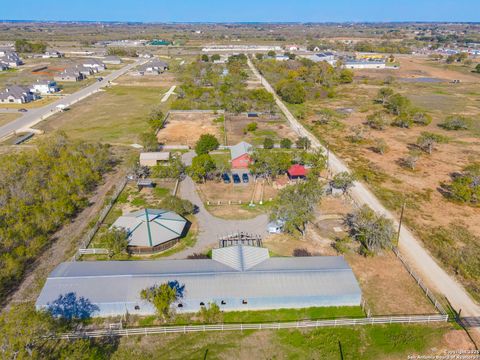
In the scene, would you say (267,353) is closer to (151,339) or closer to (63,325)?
(151,339)

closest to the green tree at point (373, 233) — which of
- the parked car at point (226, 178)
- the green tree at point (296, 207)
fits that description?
the green tree at point (296, 207)

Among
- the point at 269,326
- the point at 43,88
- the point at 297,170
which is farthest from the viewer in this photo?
the point at 43,88

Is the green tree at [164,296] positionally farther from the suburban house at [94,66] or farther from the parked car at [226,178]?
the suburban house at [94,66]

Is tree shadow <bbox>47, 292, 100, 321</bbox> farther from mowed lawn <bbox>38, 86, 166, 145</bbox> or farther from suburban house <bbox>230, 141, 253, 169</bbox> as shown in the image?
mowed lawn <bbox>38, 86, 166, 145</bbox>

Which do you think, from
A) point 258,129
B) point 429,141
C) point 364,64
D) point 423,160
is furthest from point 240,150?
point 364,64

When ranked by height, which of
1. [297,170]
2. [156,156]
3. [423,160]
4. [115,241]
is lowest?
[423,160]

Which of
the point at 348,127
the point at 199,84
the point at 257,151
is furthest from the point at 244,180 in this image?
the point at 199,84

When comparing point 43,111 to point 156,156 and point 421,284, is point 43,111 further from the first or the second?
point 421,284
